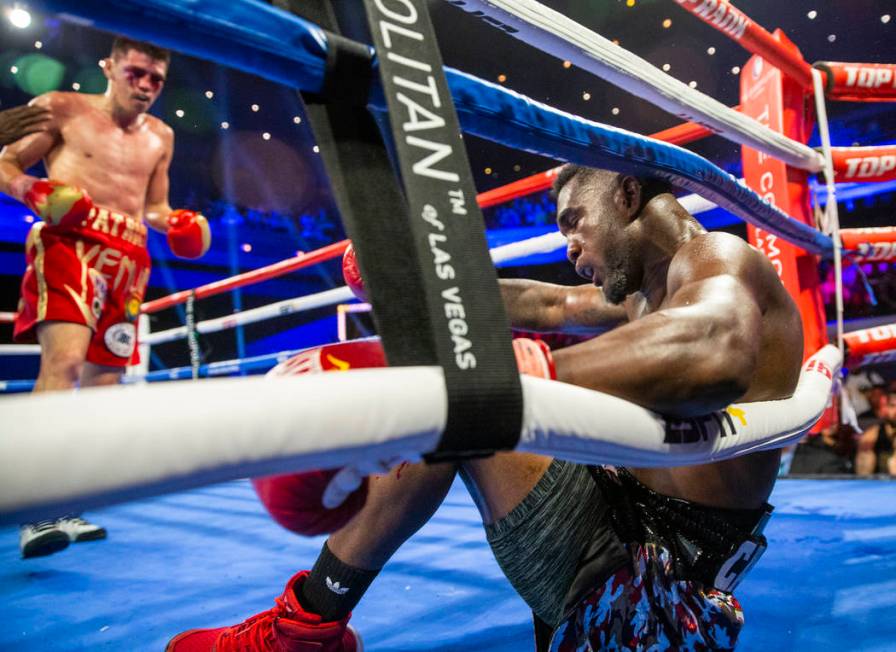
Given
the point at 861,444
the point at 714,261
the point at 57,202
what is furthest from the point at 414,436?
the point at 861,444

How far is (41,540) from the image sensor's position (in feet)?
5.56

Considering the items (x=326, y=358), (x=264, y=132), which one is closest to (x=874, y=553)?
(x=326, y=358)

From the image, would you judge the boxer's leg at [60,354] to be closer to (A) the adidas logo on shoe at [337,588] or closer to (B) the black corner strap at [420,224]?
(A) the adidas logo on shoe at [337,588]

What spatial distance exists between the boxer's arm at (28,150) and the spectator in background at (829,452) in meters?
3.57

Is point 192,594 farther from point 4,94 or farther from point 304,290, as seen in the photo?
point 304,290

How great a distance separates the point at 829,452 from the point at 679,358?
3.27 m

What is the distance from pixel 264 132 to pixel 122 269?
22.2 feet

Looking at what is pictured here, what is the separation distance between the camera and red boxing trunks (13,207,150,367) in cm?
186

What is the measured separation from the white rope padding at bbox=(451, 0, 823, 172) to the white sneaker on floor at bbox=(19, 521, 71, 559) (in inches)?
69.0

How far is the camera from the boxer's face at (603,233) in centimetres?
107

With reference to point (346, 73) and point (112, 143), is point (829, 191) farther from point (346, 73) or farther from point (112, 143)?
point (112, 143)

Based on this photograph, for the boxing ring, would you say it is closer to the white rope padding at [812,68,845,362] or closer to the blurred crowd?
the white rope padding at [812,68,845,362]

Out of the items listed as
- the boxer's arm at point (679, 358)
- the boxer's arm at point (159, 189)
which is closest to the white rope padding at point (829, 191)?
the boxer's arm at point (679, 358)

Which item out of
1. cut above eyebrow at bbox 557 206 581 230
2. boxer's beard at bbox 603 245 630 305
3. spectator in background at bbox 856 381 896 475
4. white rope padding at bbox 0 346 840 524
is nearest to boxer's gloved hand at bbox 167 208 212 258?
cut above eyebrow at bbox 557 206 581 230
